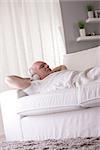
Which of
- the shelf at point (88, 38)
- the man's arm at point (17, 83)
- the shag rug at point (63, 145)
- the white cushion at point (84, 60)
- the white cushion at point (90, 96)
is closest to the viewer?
the shag rug at point (63, 145)

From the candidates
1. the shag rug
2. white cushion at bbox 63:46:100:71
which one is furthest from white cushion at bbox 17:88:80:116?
white cushion at bbox 63:46:100:71

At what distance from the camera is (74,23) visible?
3.56 metres

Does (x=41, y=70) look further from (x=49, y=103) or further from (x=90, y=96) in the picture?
(x=90, y=96)

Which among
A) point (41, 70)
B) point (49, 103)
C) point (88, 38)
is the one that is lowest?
point (49, 103)

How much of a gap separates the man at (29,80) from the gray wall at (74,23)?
2.70ft

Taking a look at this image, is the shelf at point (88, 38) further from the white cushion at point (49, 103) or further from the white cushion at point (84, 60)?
the white cushion at point (49, 103)

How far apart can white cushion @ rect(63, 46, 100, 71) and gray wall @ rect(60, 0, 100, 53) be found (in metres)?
0.61

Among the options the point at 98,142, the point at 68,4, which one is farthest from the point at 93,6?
the point at 98,142

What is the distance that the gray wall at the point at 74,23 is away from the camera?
11.6 ft

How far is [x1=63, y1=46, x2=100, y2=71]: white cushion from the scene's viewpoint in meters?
2.86

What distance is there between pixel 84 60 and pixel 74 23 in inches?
32.4

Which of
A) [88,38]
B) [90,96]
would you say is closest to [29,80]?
[90,96]

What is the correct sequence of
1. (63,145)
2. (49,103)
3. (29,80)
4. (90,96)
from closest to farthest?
(63,145)
(90,96)
(49,103)
(29,80)

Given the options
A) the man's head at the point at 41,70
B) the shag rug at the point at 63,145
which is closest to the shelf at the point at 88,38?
the man's head at the point at 41,70
